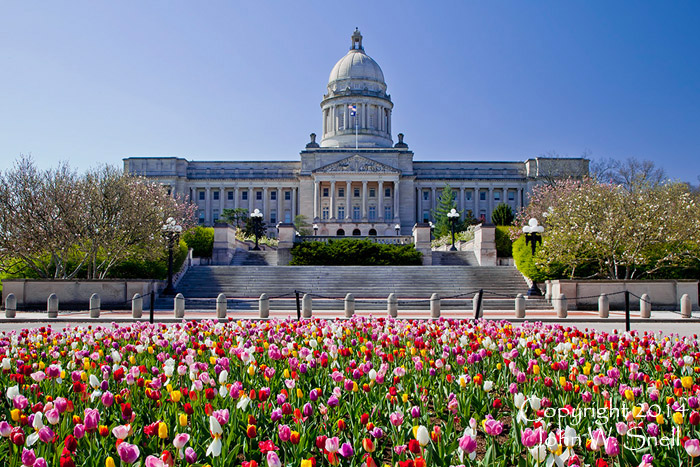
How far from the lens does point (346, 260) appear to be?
40188 millimetres

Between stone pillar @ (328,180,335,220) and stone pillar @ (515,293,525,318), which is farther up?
stone pillar @ (328,180,335,220)

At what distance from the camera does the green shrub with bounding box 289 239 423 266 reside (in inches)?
1583

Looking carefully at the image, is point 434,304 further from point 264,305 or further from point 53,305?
point 53,305

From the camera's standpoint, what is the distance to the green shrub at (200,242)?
1644 inches

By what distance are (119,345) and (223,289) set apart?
2193cm

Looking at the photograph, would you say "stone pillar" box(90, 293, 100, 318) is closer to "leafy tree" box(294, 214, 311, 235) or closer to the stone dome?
"leafy tree" box(294, 214, 311, 235)

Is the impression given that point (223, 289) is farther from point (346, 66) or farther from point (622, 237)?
point (346, 66)

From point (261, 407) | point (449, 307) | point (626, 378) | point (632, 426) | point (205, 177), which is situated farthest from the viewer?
point (205, 177)

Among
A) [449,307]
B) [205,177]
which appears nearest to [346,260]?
[449,307]

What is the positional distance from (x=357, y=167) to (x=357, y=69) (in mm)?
25431

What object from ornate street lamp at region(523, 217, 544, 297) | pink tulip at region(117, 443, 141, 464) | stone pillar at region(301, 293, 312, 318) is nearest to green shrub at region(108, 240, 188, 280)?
stone pillar at region(301, 293, 312, 318)

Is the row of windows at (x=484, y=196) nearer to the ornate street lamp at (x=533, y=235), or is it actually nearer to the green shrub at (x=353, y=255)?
the green shrub at (x=353, y=255)

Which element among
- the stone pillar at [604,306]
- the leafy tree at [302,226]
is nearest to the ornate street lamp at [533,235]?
the stone pillar at [604,306]

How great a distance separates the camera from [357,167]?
97312 mm
